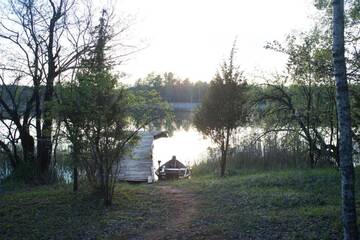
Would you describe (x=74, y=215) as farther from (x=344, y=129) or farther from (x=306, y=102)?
(x=306, y=102)

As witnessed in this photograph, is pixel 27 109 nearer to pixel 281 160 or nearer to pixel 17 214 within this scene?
pixel 17 214

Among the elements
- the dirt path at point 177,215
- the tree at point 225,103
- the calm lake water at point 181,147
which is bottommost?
the dirt path at point 177,215

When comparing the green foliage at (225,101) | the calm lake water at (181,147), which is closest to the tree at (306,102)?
the green foliage at (225,101)

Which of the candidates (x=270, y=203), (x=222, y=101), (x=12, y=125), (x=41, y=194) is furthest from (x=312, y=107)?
(x=12, y=125)

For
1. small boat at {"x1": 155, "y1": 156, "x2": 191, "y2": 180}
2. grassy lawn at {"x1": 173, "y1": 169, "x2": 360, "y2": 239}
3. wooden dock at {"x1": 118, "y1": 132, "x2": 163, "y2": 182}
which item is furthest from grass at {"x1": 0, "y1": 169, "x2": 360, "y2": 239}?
small boat at {"x1": 155, "y1": 156, "x2": 191, "y2": 180}

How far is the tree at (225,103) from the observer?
14.8 meters

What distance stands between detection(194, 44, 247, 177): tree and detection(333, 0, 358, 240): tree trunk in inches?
374

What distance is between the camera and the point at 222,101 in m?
14.9

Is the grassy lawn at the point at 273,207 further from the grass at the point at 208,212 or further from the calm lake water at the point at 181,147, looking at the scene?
the calm lake water at the point at 181,147

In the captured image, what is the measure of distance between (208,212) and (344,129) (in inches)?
159

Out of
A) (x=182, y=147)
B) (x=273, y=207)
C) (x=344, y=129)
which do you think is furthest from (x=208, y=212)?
(x=182, y=147)

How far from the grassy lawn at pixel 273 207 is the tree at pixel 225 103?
3179 mm

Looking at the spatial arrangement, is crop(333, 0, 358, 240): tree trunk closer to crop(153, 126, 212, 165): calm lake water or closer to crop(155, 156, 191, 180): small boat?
crop(155, 156, 191, 180): small boat

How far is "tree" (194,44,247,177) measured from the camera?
48.5 ft
